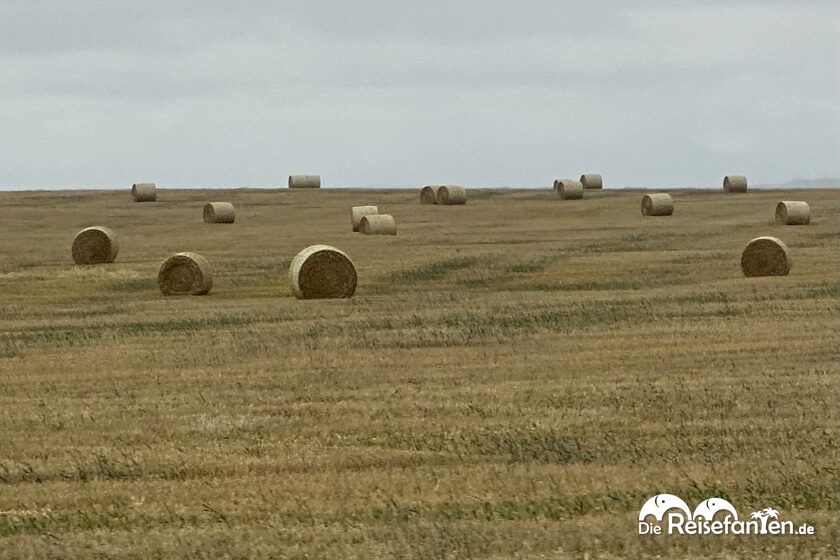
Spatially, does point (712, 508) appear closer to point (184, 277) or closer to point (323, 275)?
point (323, 275)

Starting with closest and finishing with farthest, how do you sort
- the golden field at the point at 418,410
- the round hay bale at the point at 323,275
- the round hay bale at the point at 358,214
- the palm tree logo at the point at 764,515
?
the palm tree logo at the point at 764,515 < the golden field at the point at 418,410 < the round hay bale at the point at 323,275 < the round hay bale at the point at 358,214

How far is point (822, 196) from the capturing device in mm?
65375

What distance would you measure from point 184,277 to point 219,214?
77.4 ft

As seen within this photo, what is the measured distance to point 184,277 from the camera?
98.9 feet

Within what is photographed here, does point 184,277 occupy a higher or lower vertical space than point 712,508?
higher

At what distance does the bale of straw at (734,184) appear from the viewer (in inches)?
2832

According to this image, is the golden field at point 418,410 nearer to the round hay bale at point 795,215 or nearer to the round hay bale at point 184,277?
the round hay bale at point 184,277

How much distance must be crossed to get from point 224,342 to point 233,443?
7.95m

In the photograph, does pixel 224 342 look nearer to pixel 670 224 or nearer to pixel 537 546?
pixel 537 546

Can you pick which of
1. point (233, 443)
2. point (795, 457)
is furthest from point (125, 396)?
point (795, 457)

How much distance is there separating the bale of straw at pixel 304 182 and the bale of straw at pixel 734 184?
22.5 m

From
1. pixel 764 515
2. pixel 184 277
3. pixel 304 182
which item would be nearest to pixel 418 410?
pixel 764 515

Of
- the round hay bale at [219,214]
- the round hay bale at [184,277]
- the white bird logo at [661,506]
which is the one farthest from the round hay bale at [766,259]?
the round hay bale at [219,214]

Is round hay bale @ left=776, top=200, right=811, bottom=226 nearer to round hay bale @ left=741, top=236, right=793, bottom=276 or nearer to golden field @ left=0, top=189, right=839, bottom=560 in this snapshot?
golden field @ left=0, top=189, right=839, bottom=560
